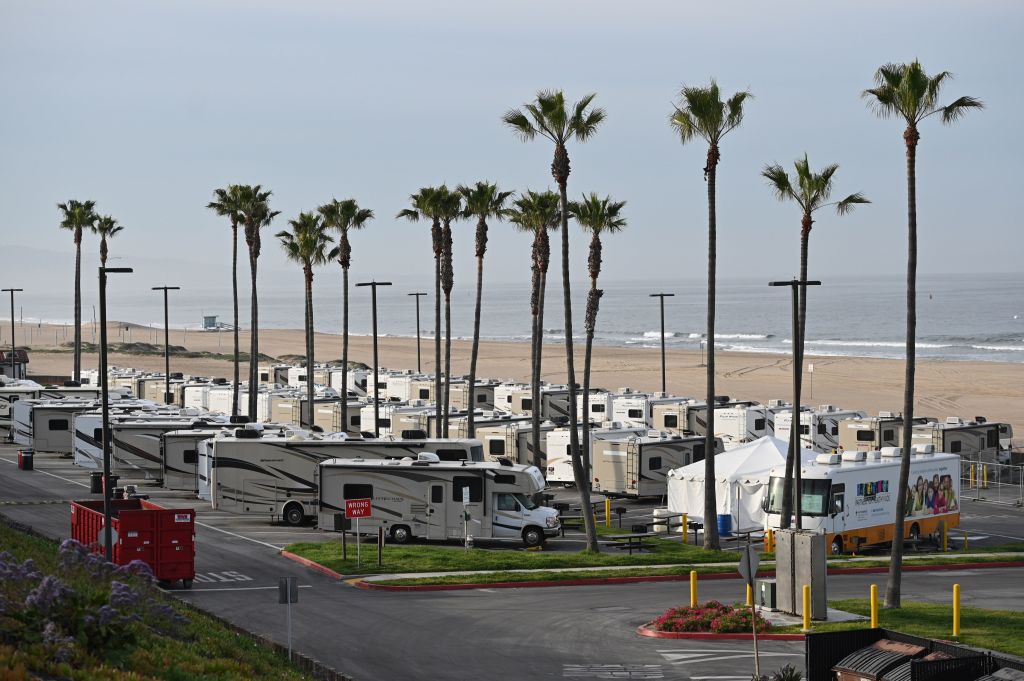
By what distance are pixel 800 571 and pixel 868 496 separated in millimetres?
12239

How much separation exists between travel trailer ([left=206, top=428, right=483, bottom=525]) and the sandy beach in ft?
149

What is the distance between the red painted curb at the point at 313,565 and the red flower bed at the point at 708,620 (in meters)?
9.51

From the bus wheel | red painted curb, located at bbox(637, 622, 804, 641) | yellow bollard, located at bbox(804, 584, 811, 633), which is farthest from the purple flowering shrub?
the bus wheel

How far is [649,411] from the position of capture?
6341 cm

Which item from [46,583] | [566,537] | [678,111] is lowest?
[566,537]

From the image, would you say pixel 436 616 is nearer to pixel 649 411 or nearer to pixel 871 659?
pixel 871 659

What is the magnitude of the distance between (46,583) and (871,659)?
11.4 metres

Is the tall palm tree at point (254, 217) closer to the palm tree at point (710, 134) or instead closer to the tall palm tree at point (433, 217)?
the tall palm tree at point (433, 217)

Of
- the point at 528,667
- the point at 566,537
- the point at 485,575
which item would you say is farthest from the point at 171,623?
the point at 566,537

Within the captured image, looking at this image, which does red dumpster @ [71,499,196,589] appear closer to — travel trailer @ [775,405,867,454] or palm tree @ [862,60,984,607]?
palm tree @ [862,60,984,607]

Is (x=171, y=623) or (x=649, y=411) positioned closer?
(x=171, y=623)

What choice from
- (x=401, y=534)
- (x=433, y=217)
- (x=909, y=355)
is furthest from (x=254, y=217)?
(x=909, y=355)

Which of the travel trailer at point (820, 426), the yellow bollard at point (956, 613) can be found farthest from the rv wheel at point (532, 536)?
the travel trailer at point (820, 426)

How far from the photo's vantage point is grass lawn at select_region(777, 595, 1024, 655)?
26.3 metres
